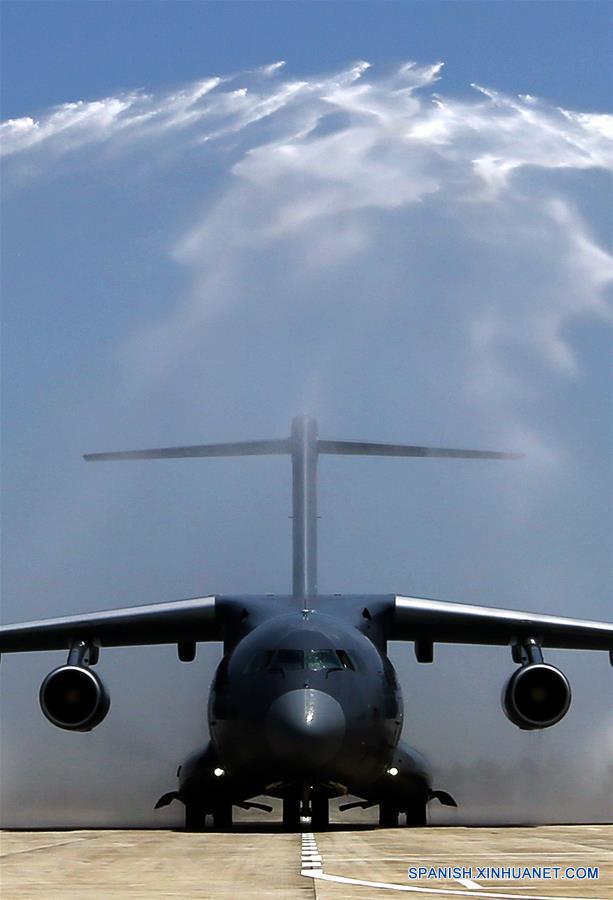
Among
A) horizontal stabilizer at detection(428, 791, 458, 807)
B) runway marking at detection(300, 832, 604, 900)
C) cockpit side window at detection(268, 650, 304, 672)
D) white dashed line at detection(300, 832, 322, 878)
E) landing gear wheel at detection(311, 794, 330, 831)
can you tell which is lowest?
runway marking at detection(300, 832, 604, 900)

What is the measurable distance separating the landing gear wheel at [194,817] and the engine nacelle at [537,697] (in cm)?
422

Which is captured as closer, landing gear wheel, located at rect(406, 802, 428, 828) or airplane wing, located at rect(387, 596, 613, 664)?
airplane wing, located at rect(387, 596, 613, 664)

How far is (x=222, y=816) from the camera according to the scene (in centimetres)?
1847

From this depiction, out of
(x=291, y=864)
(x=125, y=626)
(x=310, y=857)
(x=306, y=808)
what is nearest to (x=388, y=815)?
(x=306, y=808)

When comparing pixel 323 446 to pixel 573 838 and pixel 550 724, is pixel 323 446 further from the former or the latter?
pixel 573 838

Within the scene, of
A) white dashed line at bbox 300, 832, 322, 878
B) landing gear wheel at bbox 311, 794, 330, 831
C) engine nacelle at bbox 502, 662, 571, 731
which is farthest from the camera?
engine nacelle at bbox 502, 662, 571, 731

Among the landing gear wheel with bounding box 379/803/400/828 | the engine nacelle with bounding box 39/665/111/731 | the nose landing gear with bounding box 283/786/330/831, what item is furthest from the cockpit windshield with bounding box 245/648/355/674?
the landing gear wheel with bounding box 379/803/400/828

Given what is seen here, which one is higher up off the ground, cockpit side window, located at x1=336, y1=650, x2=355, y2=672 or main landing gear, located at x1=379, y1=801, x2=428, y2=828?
cockpit side window, located at x1=336, y1=650, x2=355, y2=672

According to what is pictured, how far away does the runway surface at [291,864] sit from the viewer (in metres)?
7.76

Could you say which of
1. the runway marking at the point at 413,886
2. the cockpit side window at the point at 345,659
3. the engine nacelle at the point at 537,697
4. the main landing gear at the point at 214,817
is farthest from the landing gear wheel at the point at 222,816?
the runway marking at the point at 413,886

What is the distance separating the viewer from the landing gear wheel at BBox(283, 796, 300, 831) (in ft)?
53.6

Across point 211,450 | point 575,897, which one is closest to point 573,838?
point 575,897

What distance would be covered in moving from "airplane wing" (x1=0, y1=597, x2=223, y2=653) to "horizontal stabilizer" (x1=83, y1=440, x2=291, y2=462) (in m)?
2.87

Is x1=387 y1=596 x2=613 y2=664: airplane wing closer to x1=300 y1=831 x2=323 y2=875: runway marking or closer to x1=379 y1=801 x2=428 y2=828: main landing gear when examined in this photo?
x1=379 y1=801 x2=428 y2=828: main landing gear
